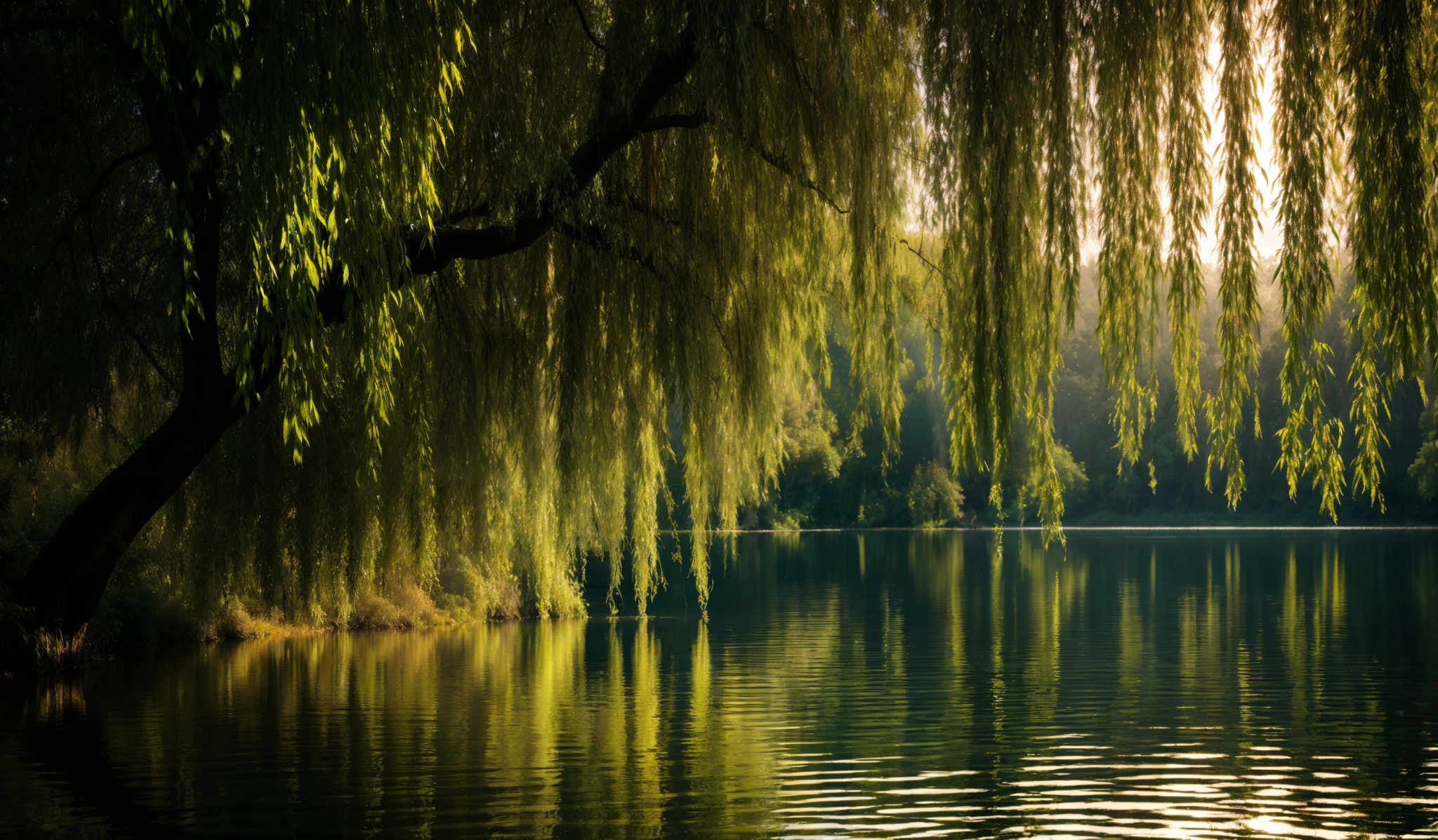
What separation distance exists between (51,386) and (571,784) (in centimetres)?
509

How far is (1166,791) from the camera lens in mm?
7793

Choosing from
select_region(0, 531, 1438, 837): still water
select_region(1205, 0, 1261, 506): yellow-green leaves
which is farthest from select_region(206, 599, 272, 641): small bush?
select_region(1205, 0, 1261, 506): yellow-green leaves

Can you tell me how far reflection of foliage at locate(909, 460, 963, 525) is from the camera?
202 feet

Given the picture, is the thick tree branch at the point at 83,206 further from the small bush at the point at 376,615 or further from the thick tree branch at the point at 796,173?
the small bush at the point at 376,615

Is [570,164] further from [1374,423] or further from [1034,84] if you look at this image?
[1374,423]

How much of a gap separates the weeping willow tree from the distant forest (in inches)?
1591

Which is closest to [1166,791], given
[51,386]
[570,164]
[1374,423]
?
[1374,423]

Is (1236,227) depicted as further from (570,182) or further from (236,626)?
(236,626)

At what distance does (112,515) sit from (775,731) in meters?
5.22

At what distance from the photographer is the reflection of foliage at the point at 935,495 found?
61.7 metres

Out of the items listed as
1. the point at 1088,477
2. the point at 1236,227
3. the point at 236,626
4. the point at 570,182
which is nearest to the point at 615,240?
the point at 570,182

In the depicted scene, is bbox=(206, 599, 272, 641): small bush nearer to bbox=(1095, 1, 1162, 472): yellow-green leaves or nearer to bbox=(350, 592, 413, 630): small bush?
bbox=(350, 592, 413, 630): small bush

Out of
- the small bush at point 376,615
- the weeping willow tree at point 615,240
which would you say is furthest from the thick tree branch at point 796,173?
the small bush at point 376,615

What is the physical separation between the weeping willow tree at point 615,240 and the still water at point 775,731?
4.89 ft
